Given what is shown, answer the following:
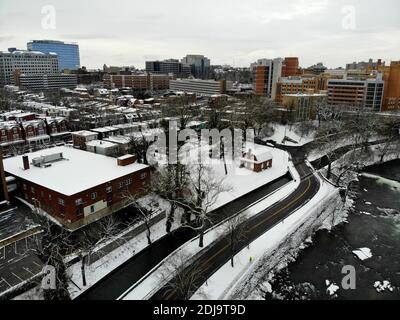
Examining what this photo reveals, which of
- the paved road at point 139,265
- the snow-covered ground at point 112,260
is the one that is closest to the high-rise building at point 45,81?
the snow-covered ground at point 112,260

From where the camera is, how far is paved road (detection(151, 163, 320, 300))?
16.5 meters

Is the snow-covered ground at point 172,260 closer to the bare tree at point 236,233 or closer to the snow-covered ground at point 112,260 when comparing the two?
the bare tree at point 236,233

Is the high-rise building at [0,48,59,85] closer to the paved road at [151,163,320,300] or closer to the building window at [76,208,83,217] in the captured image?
the building window at [76,208,83,217]

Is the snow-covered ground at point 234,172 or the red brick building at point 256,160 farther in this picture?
the red brick building at point 256,160

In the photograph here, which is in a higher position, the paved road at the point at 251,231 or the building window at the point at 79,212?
the building window at the point at 79,212

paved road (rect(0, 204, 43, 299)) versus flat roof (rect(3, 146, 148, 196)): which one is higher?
flat roof (rect(3, 146, 148, 196))

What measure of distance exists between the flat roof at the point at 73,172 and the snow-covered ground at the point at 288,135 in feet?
99.3

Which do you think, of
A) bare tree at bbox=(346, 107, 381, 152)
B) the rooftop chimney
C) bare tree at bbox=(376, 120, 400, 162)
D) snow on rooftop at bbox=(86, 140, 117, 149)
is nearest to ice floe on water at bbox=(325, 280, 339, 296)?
the rooftop chimney

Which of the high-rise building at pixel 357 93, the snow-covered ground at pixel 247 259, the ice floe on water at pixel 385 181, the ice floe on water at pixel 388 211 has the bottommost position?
the ice floe on water at pixel 388 211

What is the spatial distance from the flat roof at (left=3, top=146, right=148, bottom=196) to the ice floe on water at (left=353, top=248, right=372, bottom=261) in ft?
58.9

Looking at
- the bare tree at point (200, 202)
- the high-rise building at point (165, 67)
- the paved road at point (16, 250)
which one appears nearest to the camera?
the paved road at point (16, 250)

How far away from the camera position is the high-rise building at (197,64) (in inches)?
6968

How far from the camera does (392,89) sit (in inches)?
2810
